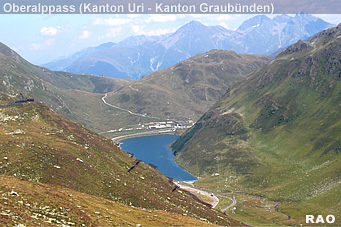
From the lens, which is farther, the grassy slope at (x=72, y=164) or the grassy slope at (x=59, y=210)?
the grassy slope at (x=72, y=164)

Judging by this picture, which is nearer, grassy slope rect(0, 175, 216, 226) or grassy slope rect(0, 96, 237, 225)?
grassy slope rect(0, 175, 216, 226)

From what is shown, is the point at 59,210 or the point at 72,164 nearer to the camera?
the point at 59,210

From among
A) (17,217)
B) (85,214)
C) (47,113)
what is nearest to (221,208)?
(47,113)

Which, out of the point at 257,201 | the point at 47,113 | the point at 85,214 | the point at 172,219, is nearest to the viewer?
the point at 85,214

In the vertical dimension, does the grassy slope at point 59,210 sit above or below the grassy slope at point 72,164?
below

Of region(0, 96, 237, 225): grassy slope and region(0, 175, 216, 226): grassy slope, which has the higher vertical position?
region(0, 96, 237, 225): grassy slope

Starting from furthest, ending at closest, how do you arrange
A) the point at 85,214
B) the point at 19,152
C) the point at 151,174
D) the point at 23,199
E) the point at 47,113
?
the point at 47,113 < the point at 151,174 < the point at 19,152 < the point at 85,214 < the point at 23,199

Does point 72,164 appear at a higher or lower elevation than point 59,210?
higher

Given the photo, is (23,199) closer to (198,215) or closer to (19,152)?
(19,152)
